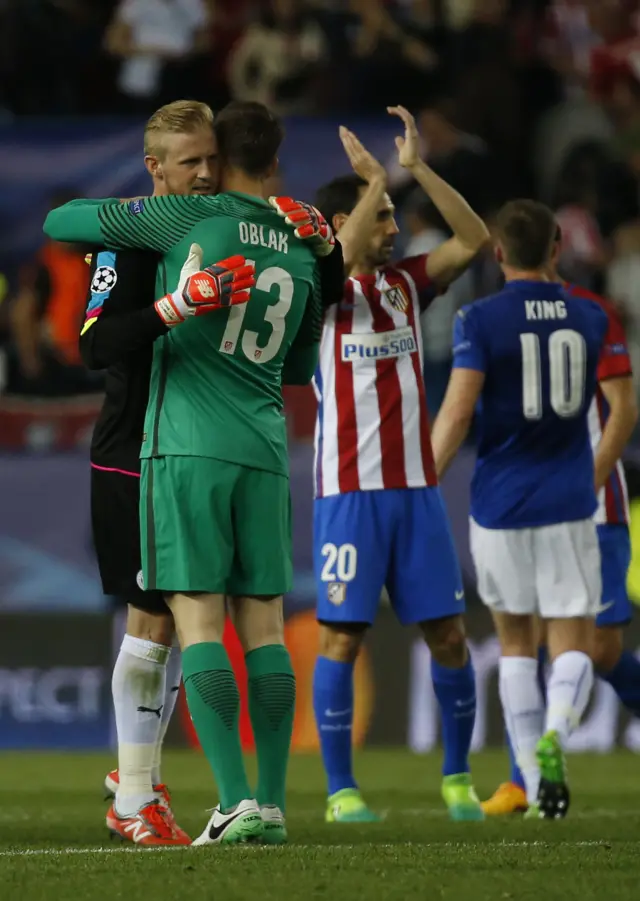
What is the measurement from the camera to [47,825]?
20.6ft

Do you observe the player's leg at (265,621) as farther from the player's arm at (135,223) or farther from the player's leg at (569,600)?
the player's leg at (569,600)

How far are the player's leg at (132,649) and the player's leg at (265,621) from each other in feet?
1.53

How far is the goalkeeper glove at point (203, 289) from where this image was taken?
196 inches

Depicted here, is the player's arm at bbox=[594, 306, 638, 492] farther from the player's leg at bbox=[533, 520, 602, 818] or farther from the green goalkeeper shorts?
the green goalkeeper shorts

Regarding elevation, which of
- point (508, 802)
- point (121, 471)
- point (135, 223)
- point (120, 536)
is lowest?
point (508, 802)

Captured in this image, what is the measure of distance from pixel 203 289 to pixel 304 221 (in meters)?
0.51

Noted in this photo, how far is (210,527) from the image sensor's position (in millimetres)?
5148

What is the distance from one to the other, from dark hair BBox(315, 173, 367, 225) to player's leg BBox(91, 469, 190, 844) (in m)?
1.75

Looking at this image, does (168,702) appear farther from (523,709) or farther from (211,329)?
(523,709)

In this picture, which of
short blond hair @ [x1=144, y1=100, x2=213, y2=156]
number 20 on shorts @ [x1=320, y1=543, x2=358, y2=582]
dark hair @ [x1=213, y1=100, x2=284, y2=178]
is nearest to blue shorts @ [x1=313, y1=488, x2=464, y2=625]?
number 20 on shorts @ [x1=320, y1=543, x2=358, y2=582]

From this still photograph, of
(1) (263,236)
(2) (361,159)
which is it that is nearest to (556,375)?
(2) (361,159)

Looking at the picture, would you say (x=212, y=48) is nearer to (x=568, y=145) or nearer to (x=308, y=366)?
(x=568, y=145)

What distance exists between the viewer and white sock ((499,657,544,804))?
7051mm

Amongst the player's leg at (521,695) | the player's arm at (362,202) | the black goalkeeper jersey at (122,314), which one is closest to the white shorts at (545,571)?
the player's leg at (521,695)
